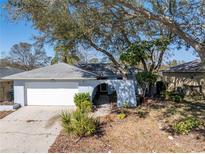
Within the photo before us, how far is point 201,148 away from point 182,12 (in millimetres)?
6566

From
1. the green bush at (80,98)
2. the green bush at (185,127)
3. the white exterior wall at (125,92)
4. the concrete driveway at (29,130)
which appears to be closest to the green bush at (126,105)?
the white exterior wall at (125,92)

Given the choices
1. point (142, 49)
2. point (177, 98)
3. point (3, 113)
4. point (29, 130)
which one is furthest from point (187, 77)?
point (3, 113)

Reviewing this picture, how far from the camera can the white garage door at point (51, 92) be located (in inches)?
722

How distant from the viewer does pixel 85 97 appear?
16.8 metres

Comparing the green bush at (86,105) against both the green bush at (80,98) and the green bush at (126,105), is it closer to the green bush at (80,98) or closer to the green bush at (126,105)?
the green bush at (80,98)

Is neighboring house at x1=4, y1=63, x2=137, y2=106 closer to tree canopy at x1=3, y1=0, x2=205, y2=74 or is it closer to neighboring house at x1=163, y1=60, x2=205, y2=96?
tree canopy at x1=3, y1=0, x2=205, y2=74

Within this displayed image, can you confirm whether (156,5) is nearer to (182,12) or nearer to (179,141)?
(182,12)

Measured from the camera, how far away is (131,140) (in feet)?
32.8

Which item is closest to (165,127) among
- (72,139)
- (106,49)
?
(72,139)

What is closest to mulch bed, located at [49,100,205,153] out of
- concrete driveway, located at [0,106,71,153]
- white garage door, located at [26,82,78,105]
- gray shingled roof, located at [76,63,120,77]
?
concrete driveway, located at [0,106,71,153]

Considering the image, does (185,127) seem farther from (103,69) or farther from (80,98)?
(103,69)

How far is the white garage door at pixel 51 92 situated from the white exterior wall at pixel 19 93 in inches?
18.3

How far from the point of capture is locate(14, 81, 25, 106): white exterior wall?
59.5ft

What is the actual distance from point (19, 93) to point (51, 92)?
8.21 feet
